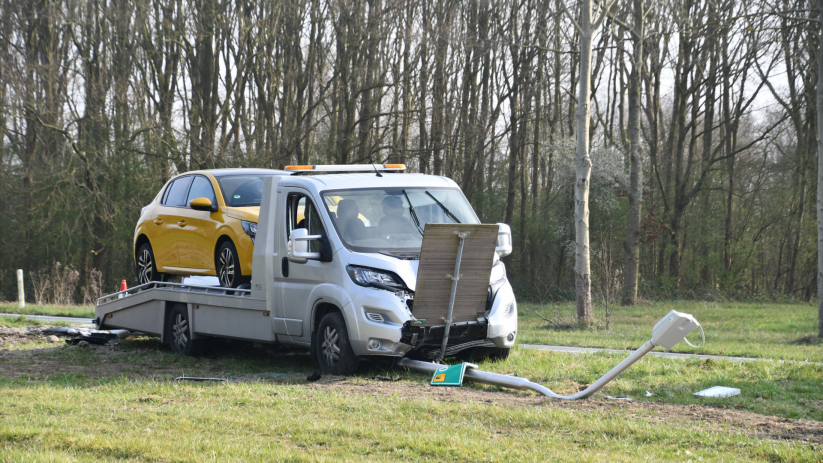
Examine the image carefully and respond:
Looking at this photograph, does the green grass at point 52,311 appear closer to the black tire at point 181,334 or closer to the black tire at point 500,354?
the black tire at point 181,334

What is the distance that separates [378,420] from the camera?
246 inches

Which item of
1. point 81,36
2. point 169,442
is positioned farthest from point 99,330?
point 81,36

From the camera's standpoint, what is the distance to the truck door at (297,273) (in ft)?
30.0

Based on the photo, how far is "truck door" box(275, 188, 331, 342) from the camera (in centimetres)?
915

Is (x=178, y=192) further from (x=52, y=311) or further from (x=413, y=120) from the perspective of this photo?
(x=413, y=120)

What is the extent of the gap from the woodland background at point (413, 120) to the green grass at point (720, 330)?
522 cm

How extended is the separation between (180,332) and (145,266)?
137cm

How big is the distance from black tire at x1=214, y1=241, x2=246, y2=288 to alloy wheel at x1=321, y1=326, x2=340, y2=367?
1834mm

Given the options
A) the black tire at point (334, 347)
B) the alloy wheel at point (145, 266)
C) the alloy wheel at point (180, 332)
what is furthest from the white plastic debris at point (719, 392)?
the alloy wheel at point (145, 266)

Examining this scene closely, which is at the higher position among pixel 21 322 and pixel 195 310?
pixel 195 310

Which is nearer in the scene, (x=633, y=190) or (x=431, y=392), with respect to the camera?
(x=431, y=392)

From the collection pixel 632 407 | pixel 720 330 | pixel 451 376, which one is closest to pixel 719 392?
pixel 632 407

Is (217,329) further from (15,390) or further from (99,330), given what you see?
(99,330)

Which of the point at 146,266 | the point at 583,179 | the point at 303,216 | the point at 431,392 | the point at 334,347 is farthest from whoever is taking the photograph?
the point at 583,179
